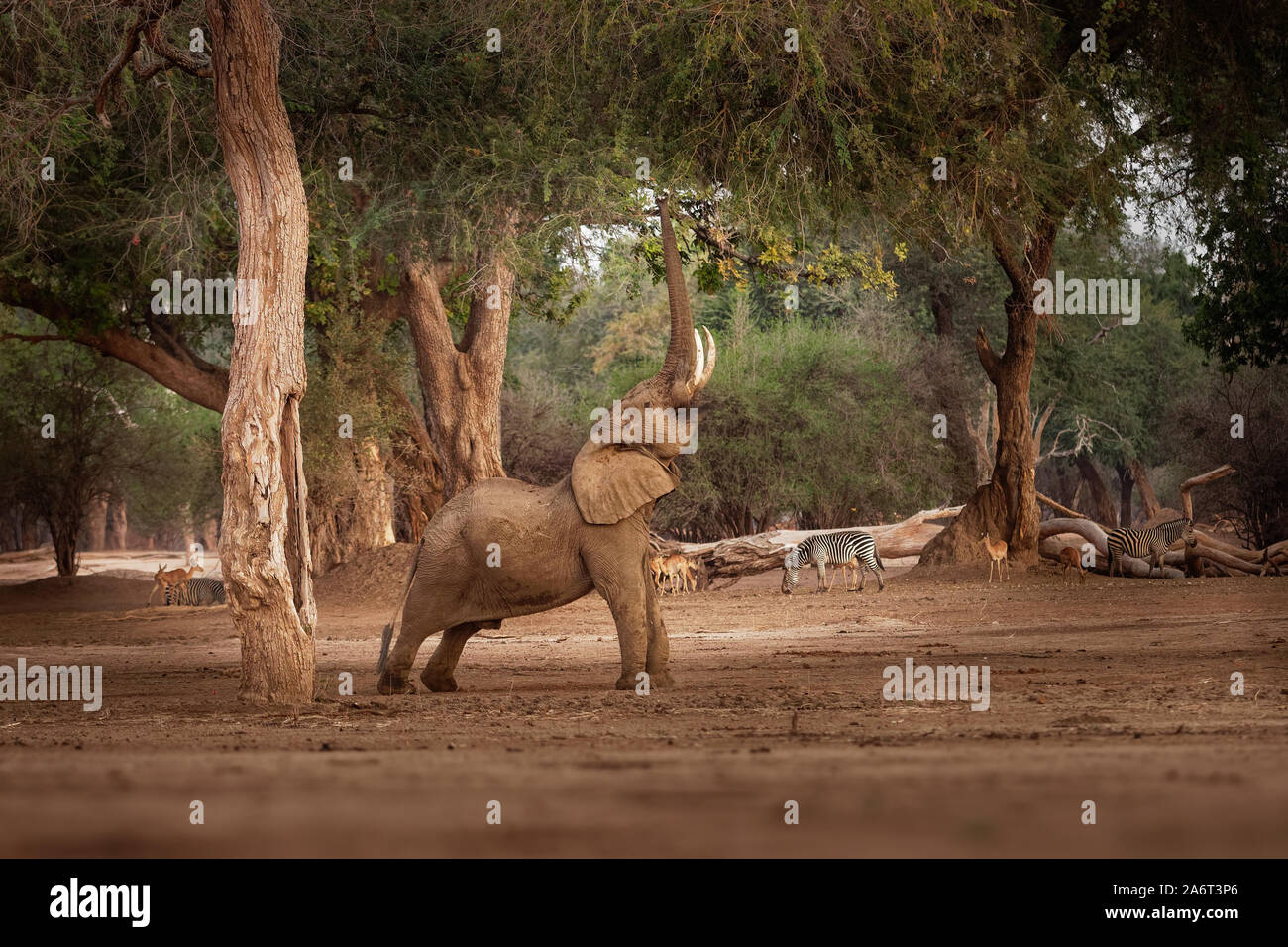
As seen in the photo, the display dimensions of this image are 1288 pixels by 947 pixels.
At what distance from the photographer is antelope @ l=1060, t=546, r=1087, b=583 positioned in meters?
22.9

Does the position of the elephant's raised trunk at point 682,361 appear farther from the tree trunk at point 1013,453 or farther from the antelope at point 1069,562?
the antelope at point 1069,562

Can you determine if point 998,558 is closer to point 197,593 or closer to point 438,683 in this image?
point 438,683

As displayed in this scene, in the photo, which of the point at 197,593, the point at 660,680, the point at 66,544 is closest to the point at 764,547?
the point at 197,593

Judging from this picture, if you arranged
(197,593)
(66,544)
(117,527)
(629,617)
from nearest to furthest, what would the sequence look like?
(629,617)
(197,593)
(66,544)
(117,527)

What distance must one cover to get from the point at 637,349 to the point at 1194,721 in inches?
1661

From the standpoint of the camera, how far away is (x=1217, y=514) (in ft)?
118

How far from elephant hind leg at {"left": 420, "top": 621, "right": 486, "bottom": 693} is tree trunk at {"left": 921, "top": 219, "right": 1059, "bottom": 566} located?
13.6 meters

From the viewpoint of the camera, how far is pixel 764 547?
27.0 metres

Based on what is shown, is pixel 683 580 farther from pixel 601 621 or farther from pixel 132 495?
pixel 132 495

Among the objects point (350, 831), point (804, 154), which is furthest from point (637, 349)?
point (350, 831)

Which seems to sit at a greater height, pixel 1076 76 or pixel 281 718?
pixel 1076 76

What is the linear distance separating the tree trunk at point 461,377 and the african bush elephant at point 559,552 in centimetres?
1096

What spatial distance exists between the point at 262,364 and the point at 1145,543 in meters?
19.1

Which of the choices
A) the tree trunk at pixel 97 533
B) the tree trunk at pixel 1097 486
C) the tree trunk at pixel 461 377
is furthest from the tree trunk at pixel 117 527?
the tree trunk at pixel 1097 486
